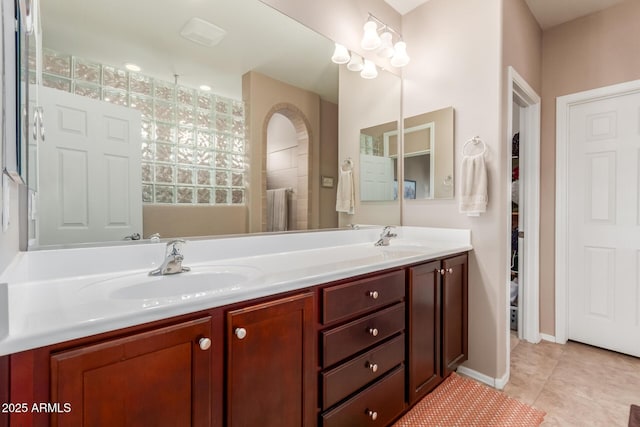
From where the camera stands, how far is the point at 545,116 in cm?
251

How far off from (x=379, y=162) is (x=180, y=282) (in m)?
1.63

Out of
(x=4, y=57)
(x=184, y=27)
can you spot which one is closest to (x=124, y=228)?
(x=4, y=57)

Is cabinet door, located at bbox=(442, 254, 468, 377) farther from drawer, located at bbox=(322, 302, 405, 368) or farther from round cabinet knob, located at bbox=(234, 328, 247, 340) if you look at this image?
round cabinet knob, located at bbox=(234, 328, 247, 340)

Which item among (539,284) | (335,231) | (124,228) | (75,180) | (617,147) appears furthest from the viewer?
(539,284)

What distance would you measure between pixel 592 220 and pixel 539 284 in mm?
625

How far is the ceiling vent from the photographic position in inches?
51.0

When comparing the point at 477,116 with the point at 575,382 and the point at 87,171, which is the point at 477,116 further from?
the point at 87,171

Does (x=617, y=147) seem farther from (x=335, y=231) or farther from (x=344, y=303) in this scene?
(x=344, y=303)

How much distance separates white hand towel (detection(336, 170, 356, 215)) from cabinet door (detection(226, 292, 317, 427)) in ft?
3.21

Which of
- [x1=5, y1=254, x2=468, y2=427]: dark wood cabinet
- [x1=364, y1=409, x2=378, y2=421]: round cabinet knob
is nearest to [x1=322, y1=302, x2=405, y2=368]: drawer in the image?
[x1=5, y1=254, x2=468, y2=427]: dark wood cabinet

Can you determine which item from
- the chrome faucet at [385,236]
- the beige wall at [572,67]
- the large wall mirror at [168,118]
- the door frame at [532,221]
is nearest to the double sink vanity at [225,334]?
the large wall mirror at [168,118]

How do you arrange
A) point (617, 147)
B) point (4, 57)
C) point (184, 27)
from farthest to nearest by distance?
1. point (617, 147)
2. point (184, 27)
3. point (4, 57)

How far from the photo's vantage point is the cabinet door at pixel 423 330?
4.92 feet

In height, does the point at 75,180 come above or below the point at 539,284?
above
